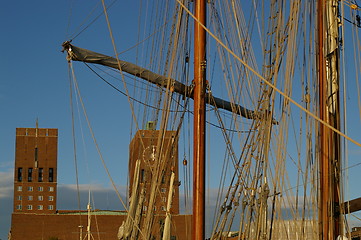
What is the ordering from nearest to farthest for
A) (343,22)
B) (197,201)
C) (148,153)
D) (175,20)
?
(343,22) < (197,201) < (175,20) < (148,153)

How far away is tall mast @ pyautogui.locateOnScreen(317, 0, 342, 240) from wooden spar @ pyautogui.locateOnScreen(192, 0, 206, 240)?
7.34 ft

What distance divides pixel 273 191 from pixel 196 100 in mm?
2161

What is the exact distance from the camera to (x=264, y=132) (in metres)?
13.0

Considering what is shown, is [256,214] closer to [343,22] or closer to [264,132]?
[264,132]

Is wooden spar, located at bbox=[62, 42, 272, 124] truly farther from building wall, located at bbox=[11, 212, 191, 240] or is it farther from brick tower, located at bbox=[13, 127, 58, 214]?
brick tower, located at bbox=[13, 127, 58, 214]

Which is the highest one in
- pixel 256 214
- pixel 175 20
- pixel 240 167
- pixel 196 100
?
pixel 175 20

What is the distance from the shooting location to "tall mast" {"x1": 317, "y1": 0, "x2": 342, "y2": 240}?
10.2m

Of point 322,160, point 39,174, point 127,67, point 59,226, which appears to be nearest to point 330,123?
point 322,160

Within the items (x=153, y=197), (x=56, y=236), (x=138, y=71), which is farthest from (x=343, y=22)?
(x=56, y=236)

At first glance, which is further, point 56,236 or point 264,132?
point 56,236

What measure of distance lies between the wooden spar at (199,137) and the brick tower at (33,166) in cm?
7698

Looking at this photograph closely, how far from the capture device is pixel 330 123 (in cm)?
1052

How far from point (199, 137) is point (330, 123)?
2718 mm

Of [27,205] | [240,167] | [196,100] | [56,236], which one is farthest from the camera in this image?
[27,205]
